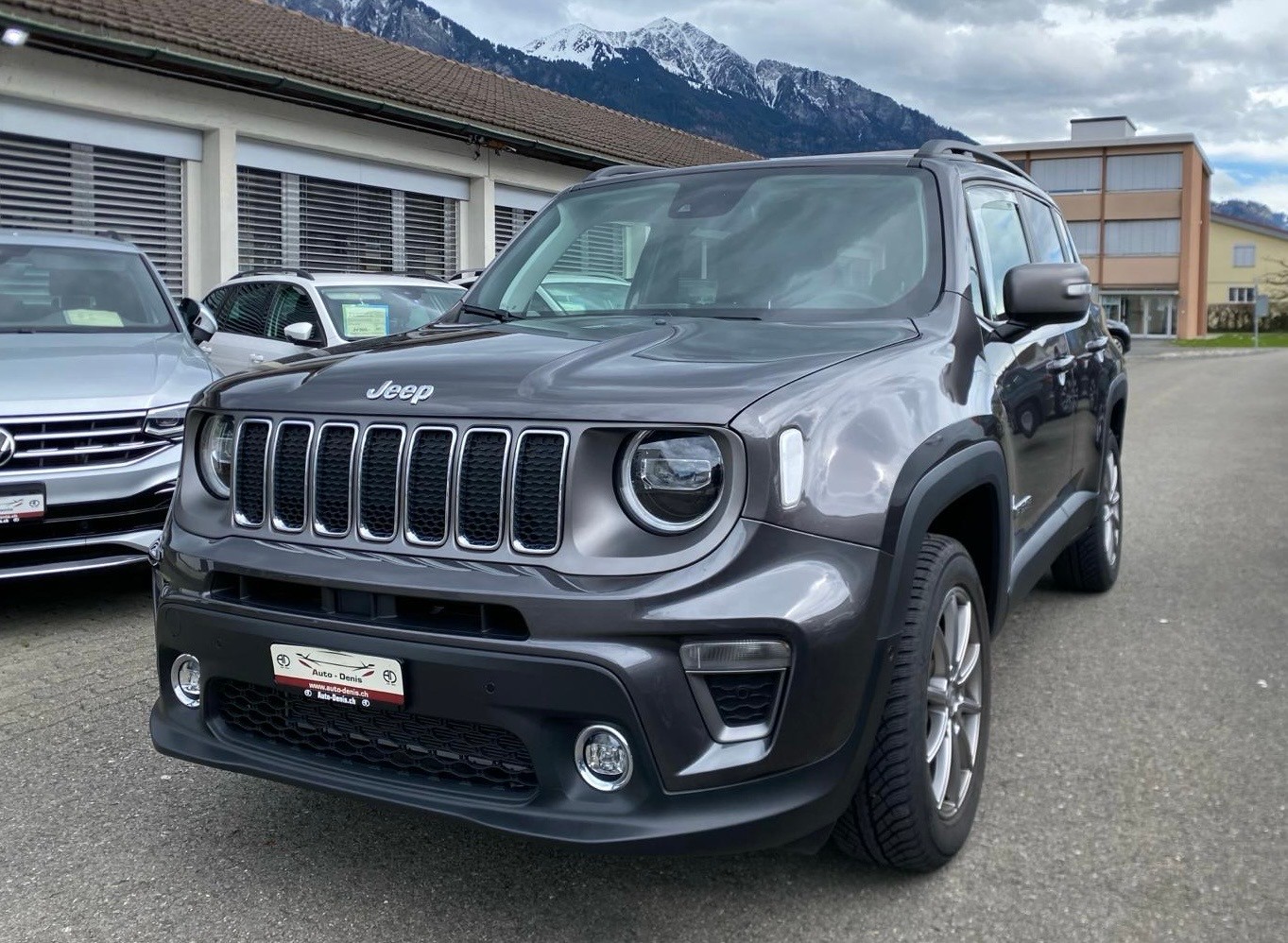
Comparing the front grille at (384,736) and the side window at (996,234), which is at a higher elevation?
the side window at (996,234)

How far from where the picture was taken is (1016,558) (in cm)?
382

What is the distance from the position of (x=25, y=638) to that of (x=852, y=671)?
414 cm

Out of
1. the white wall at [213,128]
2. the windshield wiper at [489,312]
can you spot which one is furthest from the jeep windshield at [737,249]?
the white wall at [213,128]

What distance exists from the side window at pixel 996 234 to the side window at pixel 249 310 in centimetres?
720

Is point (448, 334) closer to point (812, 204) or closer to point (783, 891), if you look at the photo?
point (812, 204)

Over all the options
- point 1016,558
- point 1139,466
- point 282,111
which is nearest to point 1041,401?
point 1016,558

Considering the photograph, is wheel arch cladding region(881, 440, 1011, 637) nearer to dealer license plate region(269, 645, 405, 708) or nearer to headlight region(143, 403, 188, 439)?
dealer license plate region(269, 645, 405, 708)

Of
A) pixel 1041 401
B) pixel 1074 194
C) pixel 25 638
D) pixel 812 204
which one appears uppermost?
pixel 1074 194

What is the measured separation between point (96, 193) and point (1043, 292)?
480 inches

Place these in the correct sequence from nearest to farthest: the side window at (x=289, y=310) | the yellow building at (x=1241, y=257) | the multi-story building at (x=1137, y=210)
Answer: the side window at (x=289, y=310), the multi-story building at (x=1137, y=210), the yellow building at (x=1241, y=257)

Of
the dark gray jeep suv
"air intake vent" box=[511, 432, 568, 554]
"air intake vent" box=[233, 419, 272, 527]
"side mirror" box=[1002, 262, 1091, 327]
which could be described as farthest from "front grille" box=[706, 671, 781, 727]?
"side mirror" box=[1002, 262, 1091, 327]

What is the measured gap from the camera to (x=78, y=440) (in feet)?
17.6

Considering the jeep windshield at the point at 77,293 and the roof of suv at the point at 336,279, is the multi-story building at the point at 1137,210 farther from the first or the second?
the jeep windshield at the point at 77,293

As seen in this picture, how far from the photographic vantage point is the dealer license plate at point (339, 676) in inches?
100.0
